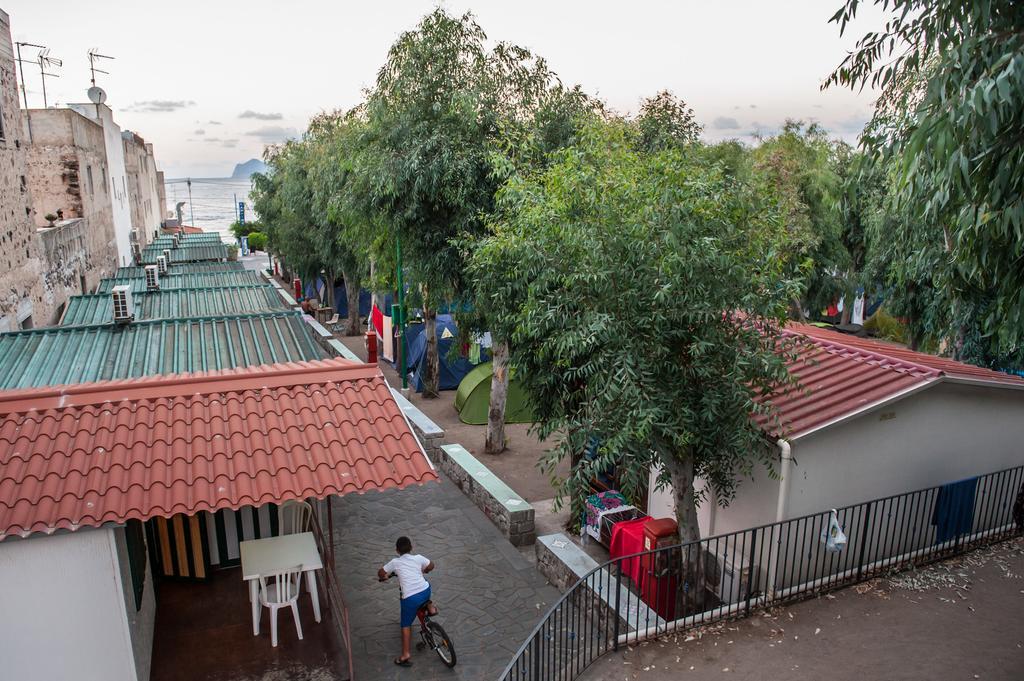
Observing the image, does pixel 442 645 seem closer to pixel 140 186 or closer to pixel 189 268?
pixel 189 268

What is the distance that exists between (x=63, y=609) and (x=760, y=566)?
6776mm

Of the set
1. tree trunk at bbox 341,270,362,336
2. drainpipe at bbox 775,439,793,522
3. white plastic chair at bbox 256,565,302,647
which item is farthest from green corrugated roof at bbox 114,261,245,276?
drainpipe at bbox 775,439,793,522

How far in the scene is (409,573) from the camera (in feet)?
24.9

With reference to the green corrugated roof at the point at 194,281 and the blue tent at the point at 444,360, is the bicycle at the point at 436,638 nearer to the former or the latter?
the green corrugated roof at the point at 194,281

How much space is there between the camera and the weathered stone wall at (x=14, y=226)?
13039mm

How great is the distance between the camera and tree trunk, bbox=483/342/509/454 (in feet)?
52.2

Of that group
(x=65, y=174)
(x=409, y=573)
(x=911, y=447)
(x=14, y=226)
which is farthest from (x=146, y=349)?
(x=65, y=174)

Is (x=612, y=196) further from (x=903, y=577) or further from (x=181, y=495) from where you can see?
(x=903, y=577)

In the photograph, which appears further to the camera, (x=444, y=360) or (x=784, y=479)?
(x=444, y=360)

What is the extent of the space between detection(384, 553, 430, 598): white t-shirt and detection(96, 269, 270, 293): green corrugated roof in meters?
12.2

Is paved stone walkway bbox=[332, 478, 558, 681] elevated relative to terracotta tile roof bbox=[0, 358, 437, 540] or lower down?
lower down

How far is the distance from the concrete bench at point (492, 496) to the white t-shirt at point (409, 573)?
3422mm

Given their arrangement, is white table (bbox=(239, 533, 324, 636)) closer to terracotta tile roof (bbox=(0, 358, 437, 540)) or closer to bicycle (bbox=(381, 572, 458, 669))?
bicycle (bbox=(381, 572, 458, 669))

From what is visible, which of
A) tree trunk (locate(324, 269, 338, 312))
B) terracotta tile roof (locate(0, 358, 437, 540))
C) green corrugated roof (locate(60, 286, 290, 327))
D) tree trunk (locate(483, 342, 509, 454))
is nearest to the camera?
terracotta tile roof (locate(0, 358, 437, 540))
